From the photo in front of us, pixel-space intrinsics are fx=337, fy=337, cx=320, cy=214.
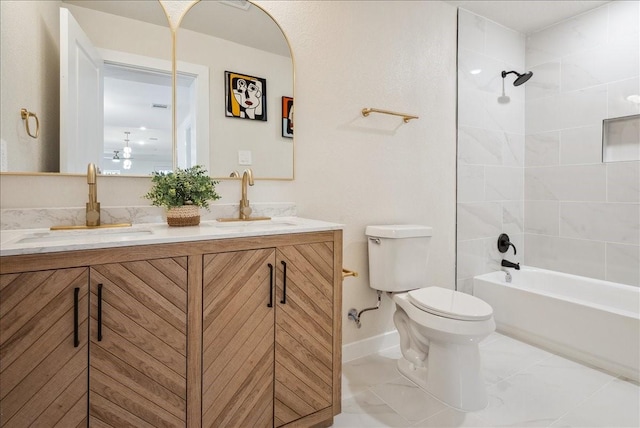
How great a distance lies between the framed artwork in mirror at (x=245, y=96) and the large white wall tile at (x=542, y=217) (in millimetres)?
2554

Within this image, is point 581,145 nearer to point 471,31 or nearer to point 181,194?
point 471,31

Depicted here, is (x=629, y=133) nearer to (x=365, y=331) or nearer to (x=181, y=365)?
(x=365, y=331)

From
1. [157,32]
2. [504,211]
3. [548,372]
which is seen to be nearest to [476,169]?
[504,211]

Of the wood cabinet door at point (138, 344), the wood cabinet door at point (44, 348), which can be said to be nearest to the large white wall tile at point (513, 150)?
the wood cabinet door at point (138, 344)

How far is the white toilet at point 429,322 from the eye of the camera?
1.63 meters

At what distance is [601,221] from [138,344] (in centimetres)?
316

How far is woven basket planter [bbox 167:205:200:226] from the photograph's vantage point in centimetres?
148

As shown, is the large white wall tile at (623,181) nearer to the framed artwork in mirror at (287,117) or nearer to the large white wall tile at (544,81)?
the large white wall tile at (544,81)

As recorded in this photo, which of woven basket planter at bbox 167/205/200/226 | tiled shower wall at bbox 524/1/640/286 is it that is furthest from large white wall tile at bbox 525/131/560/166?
woven basket planter at bbox 167/205/200/226

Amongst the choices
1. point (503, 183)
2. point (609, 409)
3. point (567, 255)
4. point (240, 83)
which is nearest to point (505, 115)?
point (503, 183)

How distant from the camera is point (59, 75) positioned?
1.41 metres

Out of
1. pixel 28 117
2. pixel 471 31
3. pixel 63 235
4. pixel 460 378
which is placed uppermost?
pixel 471 31

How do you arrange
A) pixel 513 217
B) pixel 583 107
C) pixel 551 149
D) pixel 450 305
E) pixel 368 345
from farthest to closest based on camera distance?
pixel 513 217
pixel 551 149
pixel 583 107
pixel 368 345
pixel 450 305

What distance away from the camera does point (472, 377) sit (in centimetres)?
167
